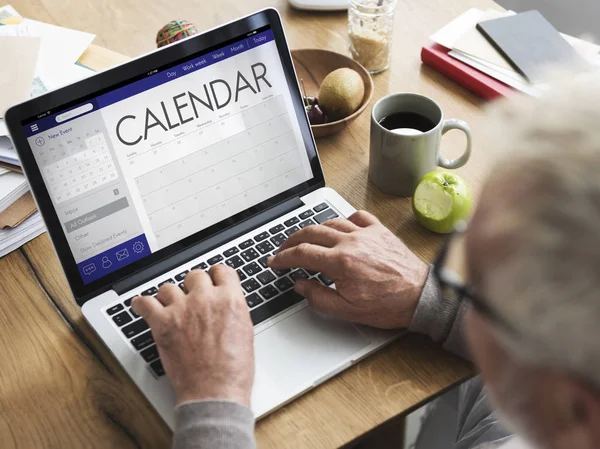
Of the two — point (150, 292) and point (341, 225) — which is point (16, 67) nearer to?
point (150, 292)

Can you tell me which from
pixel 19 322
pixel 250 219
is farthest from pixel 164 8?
pixel 19 322

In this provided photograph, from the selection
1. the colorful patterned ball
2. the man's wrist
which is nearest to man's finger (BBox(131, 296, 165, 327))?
the man's wrist

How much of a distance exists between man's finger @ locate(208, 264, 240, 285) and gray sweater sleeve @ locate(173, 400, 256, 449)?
162mm

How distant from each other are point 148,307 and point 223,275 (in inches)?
4.0

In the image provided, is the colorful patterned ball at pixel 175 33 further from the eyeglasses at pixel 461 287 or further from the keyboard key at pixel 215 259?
the eyeglasses at pixel 461 287

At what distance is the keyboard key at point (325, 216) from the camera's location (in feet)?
3.22

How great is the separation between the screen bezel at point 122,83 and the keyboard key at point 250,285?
0.10 m

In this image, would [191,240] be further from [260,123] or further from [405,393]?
[405,393]

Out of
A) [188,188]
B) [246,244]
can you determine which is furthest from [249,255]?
[188,188]

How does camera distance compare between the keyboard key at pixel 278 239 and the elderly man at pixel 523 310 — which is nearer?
the elderly man at pixel 523 310

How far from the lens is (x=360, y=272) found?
841 mm

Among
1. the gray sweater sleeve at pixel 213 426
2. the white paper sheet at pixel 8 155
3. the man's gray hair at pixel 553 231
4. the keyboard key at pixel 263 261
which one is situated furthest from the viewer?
the white paper sheet at pixel 8 155

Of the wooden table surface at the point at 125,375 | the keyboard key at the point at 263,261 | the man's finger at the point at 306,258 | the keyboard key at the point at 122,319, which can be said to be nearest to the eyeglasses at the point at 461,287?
the wooden table surface at the point at 125,375

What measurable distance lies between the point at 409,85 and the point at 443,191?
0.35 m
